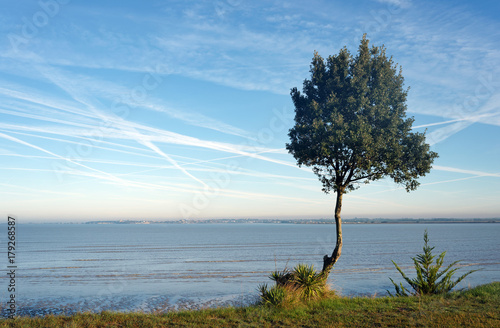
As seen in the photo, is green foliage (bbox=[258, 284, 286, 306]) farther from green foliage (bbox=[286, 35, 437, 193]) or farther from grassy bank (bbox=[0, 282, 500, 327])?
green foliage (bbox=[286, 35, 437, 193])

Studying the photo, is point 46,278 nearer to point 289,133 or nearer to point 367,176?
point 289,133

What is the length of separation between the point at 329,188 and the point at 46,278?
29325mm

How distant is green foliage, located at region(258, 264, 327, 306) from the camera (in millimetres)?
13484

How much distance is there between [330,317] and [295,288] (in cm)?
294

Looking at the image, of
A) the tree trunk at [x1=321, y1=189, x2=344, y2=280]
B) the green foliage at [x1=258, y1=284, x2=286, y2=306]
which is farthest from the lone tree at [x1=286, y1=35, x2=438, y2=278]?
the green foliage at [x1=258, y1=284, x2=286, y2=306]

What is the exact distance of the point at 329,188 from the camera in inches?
754

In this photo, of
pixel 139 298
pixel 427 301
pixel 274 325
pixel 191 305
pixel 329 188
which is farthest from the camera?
pixel 139 298

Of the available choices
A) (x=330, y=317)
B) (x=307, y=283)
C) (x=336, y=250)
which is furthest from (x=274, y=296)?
(x=336, y=250)

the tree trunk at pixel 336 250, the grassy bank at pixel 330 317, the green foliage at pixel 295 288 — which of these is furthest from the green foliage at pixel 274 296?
the tree trunk at pixel 336 250

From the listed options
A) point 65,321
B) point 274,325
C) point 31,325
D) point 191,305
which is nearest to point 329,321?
point 274,325

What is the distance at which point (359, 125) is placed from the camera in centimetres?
1667

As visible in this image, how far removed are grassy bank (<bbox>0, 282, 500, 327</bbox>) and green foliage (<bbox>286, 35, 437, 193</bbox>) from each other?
641 cm

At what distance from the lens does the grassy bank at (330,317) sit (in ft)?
35.4

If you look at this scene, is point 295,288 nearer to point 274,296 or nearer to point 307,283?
point 307,283
